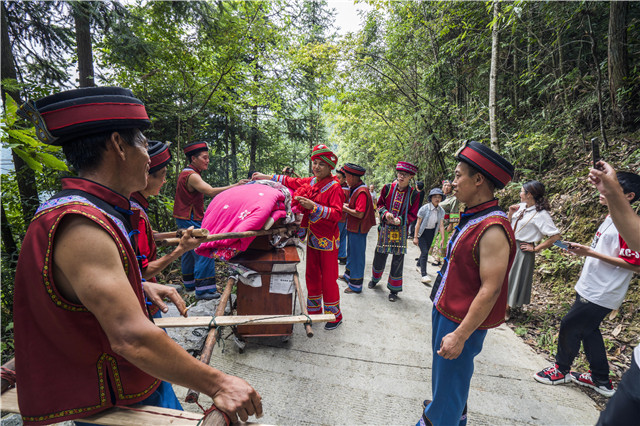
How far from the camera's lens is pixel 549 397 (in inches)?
109

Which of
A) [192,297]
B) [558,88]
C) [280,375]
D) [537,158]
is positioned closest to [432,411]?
[280,375]

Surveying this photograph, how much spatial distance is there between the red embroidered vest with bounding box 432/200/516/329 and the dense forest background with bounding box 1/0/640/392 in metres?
2.70

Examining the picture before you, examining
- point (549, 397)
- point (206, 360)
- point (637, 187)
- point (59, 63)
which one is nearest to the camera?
point (206, 360)

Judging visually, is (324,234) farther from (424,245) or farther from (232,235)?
(424,245)

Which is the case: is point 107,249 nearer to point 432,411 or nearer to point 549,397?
point 432,411

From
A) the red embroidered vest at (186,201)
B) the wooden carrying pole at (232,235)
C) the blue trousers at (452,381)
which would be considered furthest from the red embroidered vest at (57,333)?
the red embroidered vest at (186,201)

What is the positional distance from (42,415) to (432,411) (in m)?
2.34

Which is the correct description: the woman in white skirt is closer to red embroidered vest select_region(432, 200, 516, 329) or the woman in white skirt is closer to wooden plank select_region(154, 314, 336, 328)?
red embroidered vest select_region(432, 200, 516, 329)

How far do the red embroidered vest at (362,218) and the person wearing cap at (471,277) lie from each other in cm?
255

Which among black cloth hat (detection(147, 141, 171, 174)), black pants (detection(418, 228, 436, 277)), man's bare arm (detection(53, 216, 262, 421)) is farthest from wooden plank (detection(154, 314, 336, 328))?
black pants (detection(418, 228, 436, 277))

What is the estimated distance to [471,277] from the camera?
6.19 feet

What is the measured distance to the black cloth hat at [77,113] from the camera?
1.01 meters

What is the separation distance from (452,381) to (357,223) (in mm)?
3097

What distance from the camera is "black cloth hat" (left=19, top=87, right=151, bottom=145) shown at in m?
1.01
